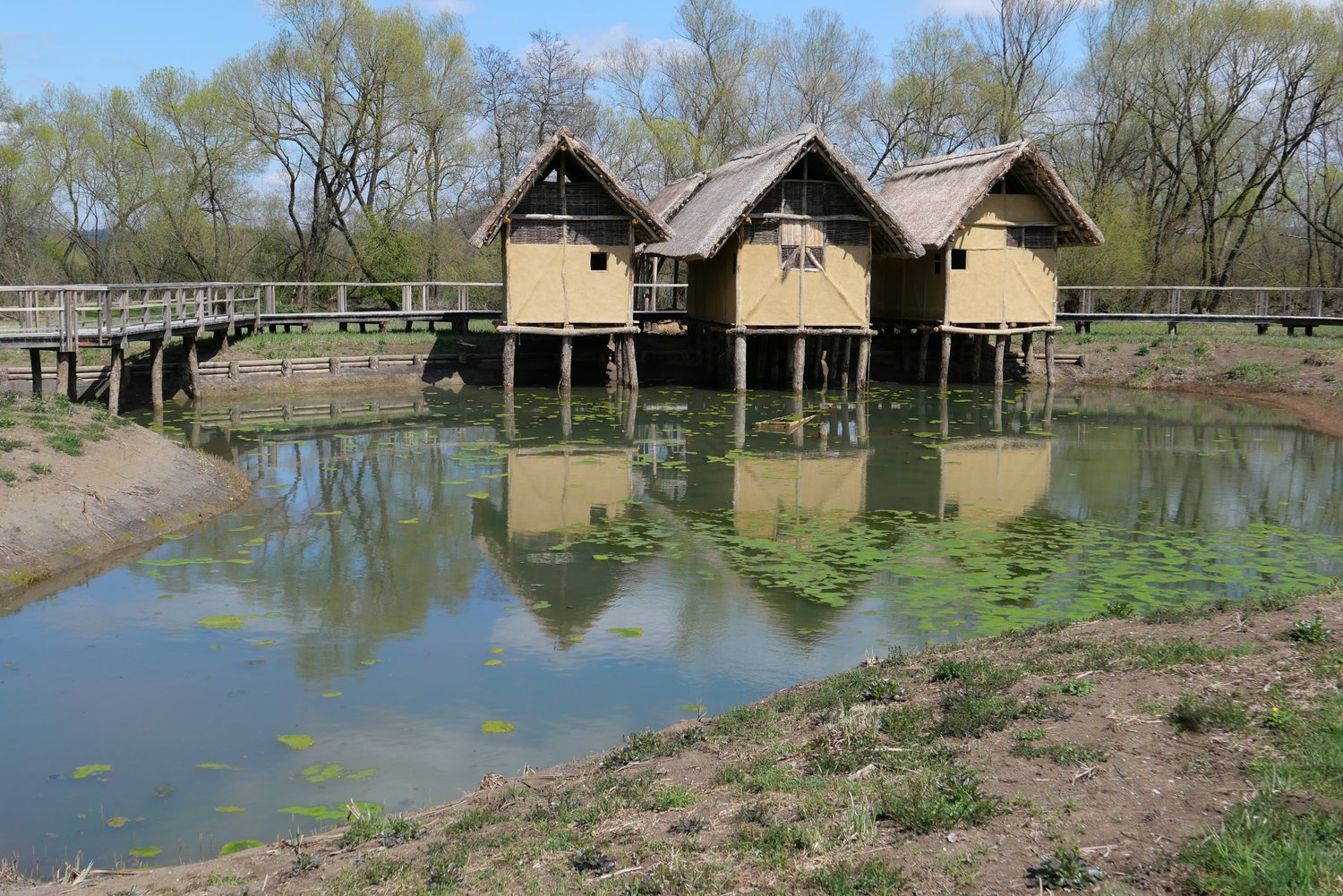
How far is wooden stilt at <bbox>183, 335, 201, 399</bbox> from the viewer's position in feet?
85.5

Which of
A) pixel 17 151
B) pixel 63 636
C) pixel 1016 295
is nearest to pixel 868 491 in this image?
pixel 63 636

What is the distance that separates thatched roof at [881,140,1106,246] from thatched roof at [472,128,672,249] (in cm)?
674

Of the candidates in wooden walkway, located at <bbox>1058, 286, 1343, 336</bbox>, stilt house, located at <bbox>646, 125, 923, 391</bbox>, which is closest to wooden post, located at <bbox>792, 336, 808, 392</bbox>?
stilt house, located at <bbox>646, 125, 923, 391</bbox>

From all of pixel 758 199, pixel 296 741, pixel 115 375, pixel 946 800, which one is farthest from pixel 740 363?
pixel 946 800

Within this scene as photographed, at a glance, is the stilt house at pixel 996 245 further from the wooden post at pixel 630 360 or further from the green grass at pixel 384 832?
the green grass at pixel 384 832

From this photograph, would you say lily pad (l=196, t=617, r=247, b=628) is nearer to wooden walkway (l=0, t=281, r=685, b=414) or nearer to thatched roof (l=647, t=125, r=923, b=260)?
wooden walkway (l=0, t=281, r=685, b=414)

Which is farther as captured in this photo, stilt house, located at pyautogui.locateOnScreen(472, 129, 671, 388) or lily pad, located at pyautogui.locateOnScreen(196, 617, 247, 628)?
stilt house, located at pyautogui.locateOnScreen(472, 129, 671, 388)

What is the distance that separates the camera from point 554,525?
1462 cm

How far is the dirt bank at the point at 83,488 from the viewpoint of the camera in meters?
12.3

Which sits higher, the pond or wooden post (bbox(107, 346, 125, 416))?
wooden post (bbox(107, 346, 125, 416))

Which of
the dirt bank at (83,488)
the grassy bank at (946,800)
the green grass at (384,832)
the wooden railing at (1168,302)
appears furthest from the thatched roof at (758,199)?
the green grass at (384,832)

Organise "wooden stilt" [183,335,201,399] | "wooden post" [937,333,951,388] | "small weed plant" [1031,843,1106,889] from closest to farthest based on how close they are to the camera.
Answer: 1. "small weed plant" [1031,843,1106,889]
2. "wooden stilt" [183,335,201,399]
3. "wooden post" [937,333,951,388]

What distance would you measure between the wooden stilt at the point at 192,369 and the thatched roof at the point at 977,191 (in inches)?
672

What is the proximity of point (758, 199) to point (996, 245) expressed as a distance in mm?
6923
